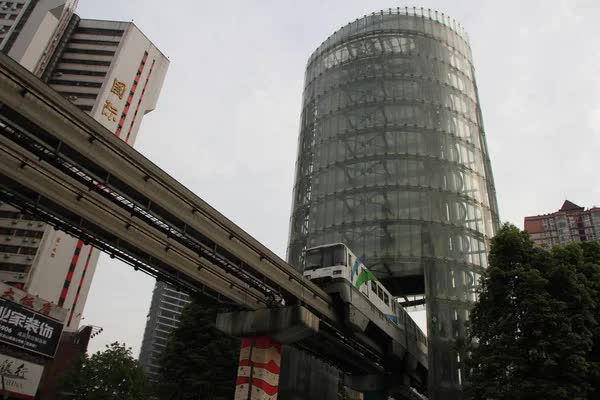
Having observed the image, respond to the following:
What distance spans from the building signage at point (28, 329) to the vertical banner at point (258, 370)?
3067 cm

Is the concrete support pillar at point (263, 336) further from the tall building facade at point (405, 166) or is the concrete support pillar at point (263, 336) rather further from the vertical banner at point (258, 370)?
the tall building facade at point (405, 166)

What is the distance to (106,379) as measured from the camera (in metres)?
42.1

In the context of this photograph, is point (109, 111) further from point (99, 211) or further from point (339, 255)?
point (99, 211)

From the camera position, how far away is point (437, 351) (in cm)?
3631

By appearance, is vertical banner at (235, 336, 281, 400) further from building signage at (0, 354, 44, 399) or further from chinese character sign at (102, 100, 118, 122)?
chinese character sign at (102, 100, 118, 122)

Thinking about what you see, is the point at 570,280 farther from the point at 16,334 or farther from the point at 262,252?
the point at 16,334

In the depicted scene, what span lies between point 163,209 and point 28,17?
85997 mm

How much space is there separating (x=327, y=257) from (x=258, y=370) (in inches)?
287

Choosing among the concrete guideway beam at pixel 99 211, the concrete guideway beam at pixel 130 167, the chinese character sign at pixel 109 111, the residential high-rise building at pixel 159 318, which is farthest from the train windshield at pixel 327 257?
the residential high-rise building at pixel 159 318

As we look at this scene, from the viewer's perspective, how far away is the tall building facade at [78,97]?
68.5 metres

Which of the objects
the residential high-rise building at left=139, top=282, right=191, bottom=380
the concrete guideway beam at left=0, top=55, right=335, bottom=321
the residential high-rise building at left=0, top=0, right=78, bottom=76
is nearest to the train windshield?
the concrete guideway beam at left=0, top=55, right=335, bottom=321

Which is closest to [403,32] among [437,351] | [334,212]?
[334,212]

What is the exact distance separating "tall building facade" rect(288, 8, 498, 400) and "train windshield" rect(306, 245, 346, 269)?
14.6m

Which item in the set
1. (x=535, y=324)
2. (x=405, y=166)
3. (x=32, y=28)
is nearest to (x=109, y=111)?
(x=32, y=28)
